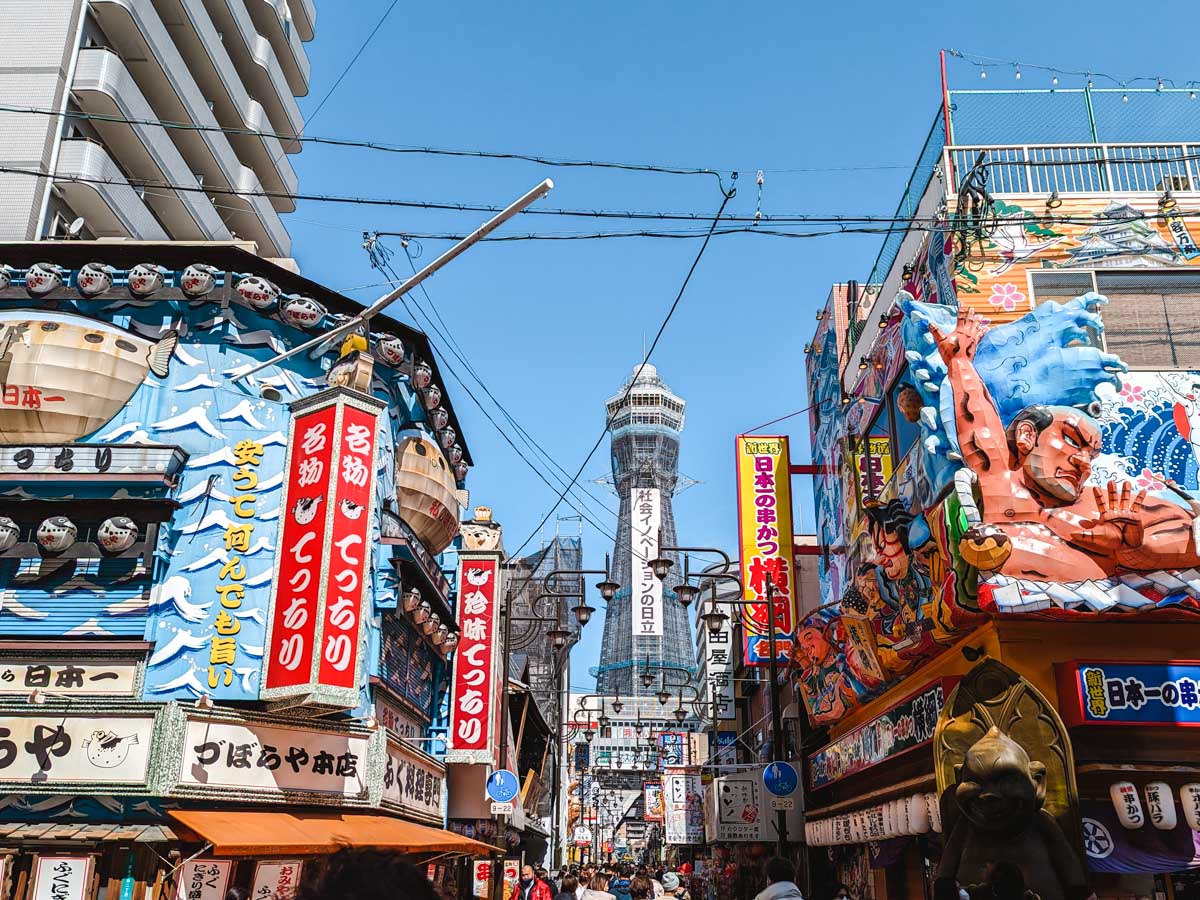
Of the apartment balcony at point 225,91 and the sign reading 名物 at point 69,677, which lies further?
the apartment balcony at point 225,91

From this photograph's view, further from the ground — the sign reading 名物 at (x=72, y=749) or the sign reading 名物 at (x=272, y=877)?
the sign reading 名物 at (x=72, y=749)

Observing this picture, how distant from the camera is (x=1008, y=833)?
8.86 meters

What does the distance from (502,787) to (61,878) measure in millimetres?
8323

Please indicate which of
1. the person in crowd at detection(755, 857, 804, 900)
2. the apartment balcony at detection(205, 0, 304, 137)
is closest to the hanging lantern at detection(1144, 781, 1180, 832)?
the person in crowd at detection(755, 857, 804, 900)

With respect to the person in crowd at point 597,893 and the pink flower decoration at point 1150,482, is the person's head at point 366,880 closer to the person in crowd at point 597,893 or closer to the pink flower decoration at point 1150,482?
the person in crowd at point 597,893

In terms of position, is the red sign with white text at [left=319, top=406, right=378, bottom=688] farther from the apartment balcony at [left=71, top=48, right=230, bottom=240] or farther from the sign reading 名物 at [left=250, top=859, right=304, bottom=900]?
the apartment balcony at [left=71, top=48, right=230, bottom=240]

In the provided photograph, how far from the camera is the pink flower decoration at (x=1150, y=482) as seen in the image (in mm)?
13812

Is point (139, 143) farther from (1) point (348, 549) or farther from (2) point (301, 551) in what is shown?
(1) point (348, 549)

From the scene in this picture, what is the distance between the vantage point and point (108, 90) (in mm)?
27562

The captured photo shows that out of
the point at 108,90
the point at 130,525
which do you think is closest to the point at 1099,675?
the point at 130,525

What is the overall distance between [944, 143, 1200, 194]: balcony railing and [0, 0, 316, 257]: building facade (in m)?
13.4

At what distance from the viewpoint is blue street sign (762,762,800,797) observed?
1806 cm

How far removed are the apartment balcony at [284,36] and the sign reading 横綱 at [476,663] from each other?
28.8 meters

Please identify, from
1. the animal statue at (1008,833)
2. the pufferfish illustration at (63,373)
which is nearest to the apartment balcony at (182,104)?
the pufferfish illustration at (63,373)
